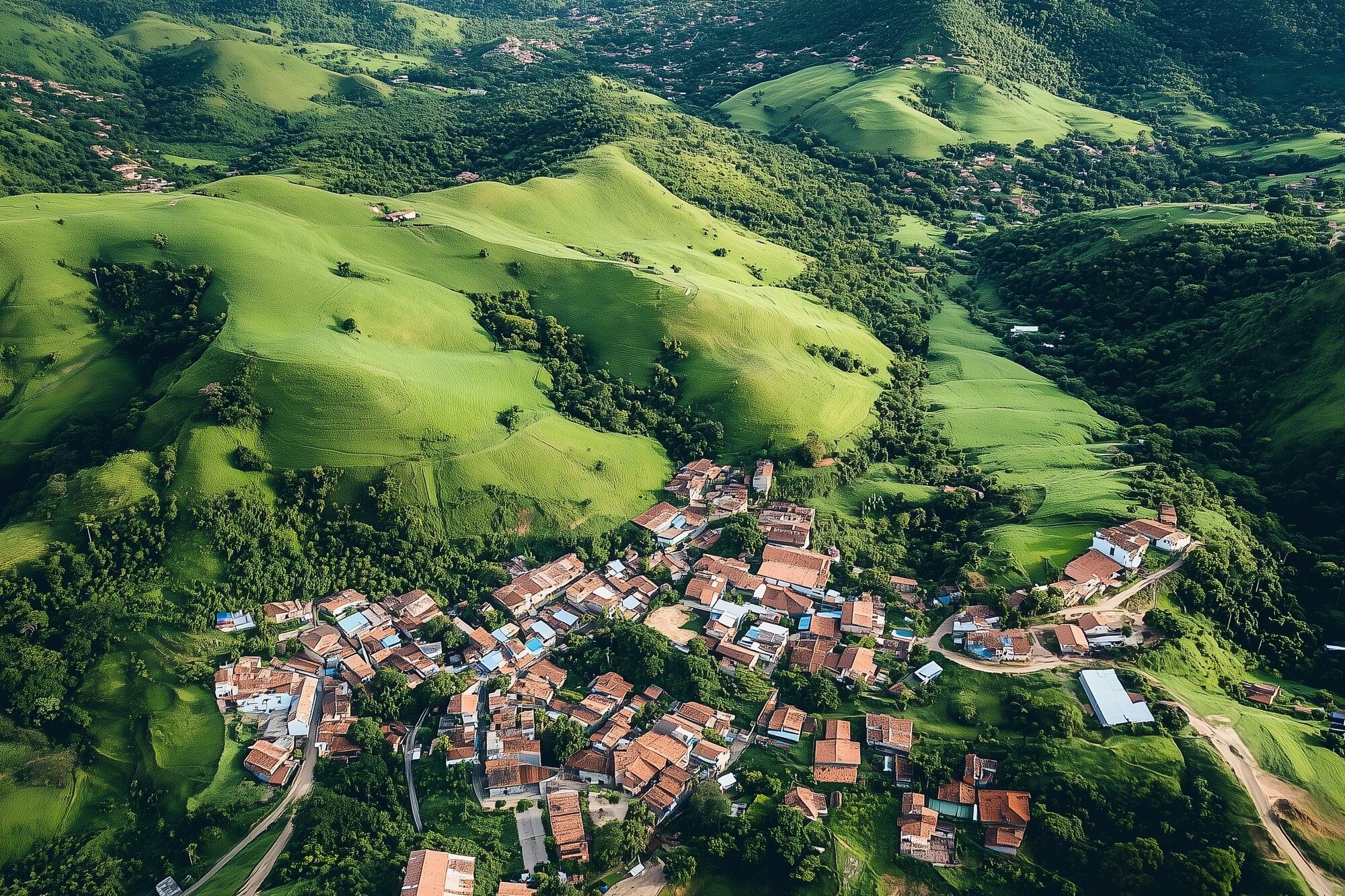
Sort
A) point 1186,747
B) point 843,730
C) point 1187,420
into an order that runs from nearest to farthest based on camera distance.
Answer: point 1186,747 → point 843,730 → point 1187,420

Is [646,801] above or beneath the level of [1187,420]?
beneath

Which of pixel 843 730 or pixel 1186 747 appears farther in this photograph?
pixel 843 730

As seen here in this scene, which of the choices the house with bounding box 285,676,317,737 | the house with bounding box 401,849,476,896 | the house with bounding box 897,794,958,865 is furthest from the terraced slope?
the house with bounding box 897,794,958,865

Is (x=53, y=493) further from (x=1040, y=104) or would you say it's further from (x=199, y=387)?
(x=1040, y=104)

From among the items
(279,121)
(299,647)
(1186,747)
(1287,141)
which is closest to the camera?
(1186,747)

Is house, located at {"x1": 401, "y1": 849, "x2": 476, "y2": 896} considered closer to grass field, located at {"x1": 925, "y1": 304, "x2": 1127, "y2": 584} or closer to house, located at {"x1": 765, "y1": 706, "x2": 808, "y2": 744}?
house, located at {"x1": 765, "y1": 706, "x2": 808, "y2": 744}

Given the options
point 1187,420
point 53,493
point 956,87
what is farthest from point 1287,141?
point 53,493

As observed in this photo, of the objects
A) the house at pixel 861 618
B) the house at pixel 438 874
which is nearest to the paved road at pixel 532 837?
the house at pixel 438 874
